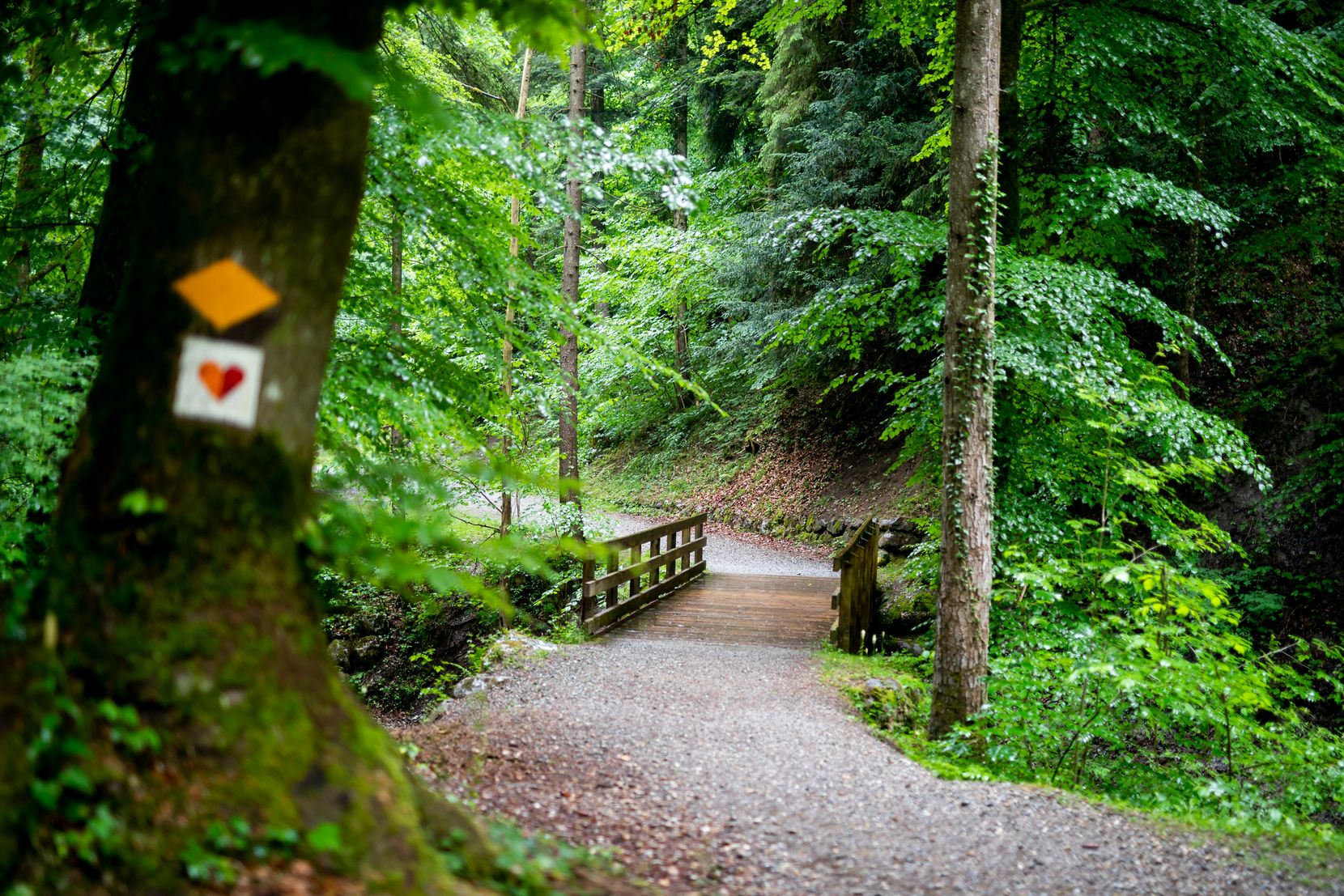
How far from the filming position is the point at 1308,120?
8547 mm

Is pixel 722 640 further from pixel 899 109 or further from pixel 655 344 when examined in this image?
pixel 655 344

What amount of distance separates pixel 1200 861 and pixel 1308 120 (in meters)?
8.21

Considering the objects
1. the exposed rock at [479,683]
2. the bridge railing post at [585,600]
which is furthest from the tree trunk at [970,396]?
the bridge railing post at [585,600]

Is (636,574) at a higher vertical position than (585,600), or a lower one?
higher

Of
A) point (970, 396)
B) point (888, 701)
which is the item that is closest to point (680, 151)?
point (970, 396)

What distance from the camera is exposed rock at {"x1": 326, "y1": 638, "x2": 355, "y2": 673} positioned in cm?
1041

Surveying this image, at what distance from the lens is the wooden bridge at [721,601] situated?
9117 millimetres

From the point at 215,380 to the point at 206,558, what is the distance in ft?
1.48

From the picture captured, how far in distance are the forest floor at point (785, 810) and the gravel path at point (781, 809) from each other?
0.01m

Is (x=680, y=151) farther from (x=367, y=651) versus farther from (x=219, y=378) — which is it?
(x=219, y=378)

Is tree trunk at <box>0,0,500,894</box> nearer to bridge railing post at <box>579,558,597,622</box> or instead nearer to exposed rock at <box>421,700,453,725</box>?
exposed rock at <box>421,700,453,725</box>

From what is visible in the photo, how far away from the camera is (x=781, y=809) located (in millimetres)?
4164

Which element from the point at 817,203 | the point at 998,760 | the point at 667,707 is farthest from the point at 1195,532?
the point at 817,203

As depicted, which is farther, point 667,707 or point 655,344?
point 655,344
